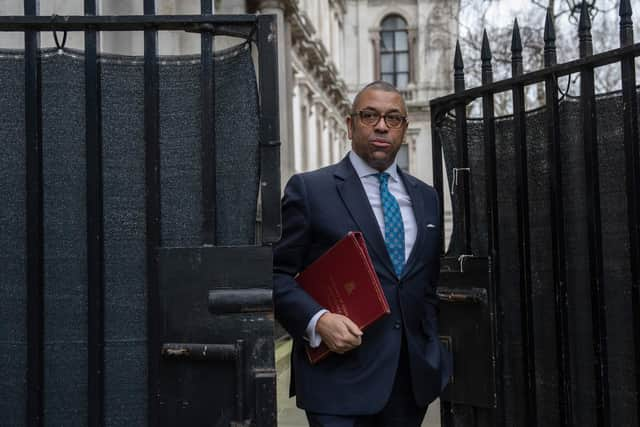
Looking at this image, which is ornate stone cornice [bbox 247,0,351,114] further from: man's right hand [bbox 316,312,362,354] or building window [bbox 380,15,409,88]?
man's right hand [bbox 316,312,362,354]

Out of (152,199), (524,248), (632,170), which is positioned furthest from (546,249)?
(152,199)

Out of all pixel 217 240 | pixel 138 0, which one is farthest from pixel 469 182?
pixel 138 0

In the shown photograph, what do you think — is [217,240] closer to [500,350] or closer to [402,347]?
[402,347]

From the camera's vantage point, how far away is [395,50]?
165 feet

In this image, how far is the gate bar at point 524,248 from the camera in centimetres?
475

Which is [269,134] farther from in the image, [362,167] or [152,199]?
[362,167]

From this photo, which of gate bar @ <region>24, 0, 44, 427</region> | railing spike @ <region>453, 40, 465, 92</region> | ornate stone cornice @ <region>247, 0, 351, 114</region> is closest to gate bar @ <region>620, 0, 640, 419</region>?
railing spike @ <region>453, 40, 465, 92</region>

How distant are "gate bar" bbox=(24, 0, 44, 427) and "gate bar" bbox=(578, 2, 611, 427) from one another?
2.47 meters

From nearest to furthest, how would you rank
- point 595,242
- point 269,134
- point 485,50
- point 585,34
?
point 269,134, point 595,242, point 585,34, point 485,50

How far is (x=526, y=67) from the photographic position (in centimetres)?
2452

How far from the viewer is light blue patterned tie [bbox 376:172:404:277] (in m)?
3.93

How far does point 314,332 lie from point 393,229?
568 millimetres

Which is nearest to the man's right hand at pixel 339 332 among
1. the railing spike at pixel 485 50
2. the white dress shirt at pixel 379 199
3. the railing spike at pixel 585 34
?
the white dress shirt at pixel 379 199

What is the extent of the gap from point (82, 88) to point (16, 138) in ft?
1.00
